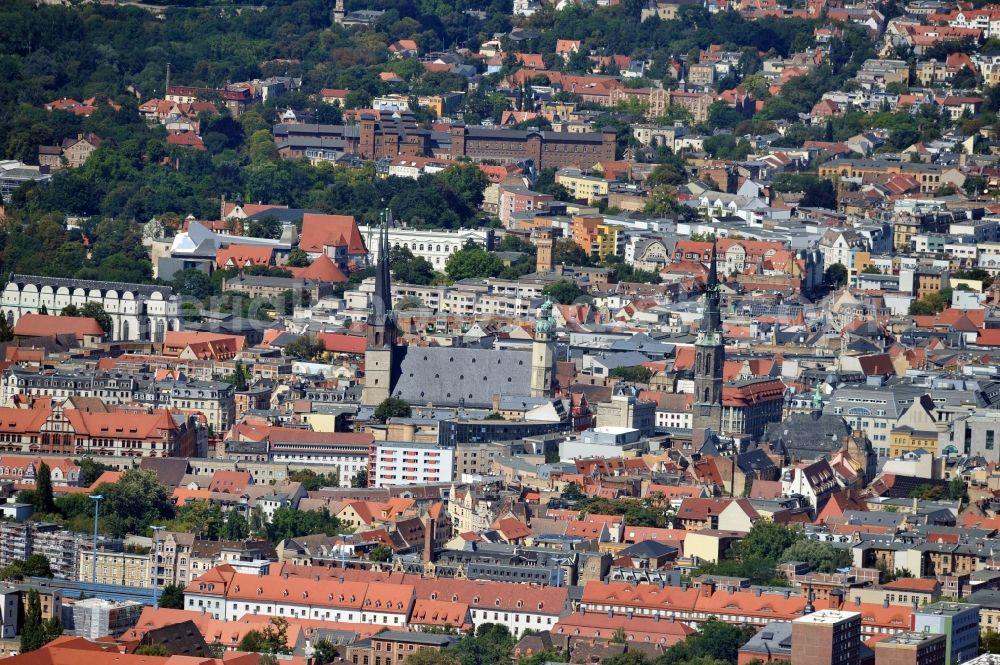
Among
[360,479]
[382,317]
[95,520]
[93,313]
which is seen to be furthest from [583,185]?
[95,520]

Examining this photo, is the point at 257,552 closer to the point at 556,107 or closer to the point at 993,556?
the point at 993,556

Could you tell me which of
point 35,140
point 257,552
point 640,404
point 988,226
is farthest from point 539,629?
point 35,140

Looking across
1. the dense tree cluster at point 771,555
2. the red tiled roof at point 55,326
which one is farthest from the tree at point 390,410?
the dense tree cluster at point 771,555

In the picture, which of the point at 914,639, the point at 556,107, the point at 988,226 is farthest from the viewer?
the point at 556,107

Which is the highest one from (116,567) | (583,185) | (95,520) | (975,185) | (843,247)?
(975,185)

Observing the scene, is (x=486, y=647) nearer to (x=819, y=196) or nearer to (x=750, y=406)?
(x=750, y=406)

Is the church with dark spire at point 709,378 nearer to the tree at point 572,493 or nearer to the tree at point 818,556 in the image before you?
the tree at point 572,493

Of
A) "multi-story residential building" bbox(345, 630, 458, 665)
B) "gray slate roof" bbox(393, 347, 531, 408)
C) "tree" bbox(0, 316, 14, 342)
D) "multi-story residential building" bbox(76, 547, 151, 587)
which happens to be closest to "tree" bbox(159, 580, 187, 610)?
"multi-story residential building" bbox(76, 547, 151, 587)
